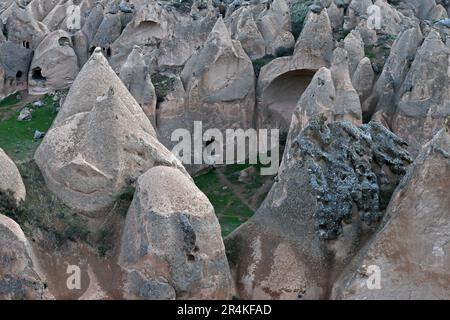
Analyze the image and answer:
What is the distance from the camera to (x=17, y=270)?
10289 millimetres

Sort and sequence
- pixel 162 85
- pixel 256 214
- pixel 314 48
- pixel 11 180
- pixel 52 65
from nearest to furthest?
pixel 11 180, pixel 256 214, pixel 162 85, pixel 314 48, pixel 52 65

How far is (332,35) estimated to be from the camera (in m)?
23.4

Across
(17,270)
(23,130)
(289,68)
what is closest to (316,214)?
(17,270)

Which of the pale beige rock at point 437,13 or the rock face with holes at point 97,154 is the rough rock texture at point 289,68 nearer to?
the pale beige rock at point 437,13

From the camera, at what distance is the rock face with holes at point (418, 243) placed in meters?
10.4

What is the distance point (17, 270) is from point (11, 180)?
1.65 m

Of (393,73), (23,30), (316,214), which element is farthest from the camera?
(23,30)

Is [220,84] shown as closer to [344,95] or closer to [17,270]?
[344,95]

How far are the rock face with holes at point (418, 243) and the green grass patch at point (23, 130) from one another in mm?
13751

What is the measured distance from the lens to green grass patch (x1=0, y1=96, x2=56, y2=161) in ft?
74.5

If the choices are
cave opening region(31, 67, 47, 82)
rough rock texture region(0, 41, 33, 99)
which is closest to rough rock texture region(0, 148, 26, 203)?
rough rock texture region(0, 41, 33, 99)

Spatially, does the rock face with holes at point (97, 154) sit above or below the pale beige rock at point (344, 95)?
above

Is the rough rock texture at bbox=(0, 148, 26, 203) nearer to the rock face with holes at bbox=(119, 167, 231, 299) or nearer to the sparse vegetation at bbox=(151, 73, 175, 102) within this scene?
the rock face with holes at bbox=(119, 167, 231, 299)

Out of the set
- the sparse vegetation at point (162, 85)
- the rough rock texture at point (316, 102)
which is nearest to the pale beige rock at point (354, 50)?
the rough rock texture at point (316, 102)
